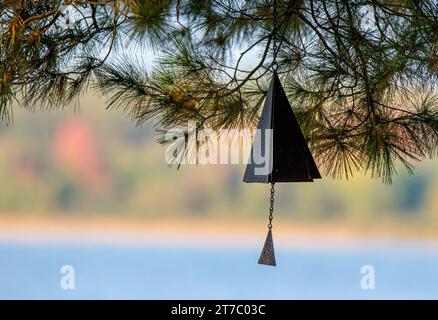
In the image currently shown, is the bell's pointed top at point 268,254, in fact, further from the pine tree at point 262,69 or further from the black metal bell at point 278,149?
the pine tree at point 262,69

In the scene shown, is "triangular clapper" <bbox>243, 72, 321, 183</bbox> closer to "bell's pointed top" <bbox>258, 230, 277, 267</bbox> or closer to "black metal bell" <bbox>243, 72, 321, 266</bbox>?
"black metal bell" <bbox>243, 72, 321, 266</bbox>

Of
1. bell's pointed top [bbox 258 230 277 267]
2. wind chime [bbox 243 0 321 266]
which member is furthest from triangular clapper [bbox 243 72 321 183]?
bell's pointed top [bbox 258 230 277 267]

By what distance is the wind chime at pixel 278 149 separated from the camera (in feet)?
5.10

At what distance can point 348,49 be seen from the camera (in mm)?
2023

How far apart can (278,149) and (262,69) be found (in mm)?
617

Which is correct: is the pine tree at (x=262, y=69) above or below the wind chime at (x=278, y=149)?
above

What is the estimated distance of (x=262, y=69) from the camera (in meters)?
2.13

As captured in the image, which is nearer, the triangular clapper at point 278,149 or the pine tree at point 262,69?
the triangular clapper at point 278,149

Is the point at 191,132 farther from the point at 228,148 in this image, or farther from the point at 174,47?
the point at 174,47

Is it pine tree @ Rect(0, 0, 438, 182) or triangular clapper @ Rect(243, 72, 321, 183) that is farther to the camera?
pine tree @ Rect(0, 0, 438, 182)

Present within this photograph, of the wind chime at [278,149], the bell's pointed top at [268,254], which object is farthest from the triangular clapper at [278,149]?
the bell's pointed top at [268,254]

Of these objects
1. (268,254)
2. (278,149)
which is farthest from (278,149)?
(268,254)

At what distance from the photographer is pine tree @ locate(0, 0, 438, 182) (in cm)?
190

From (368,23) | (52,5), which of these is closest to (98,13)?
(52,5)
